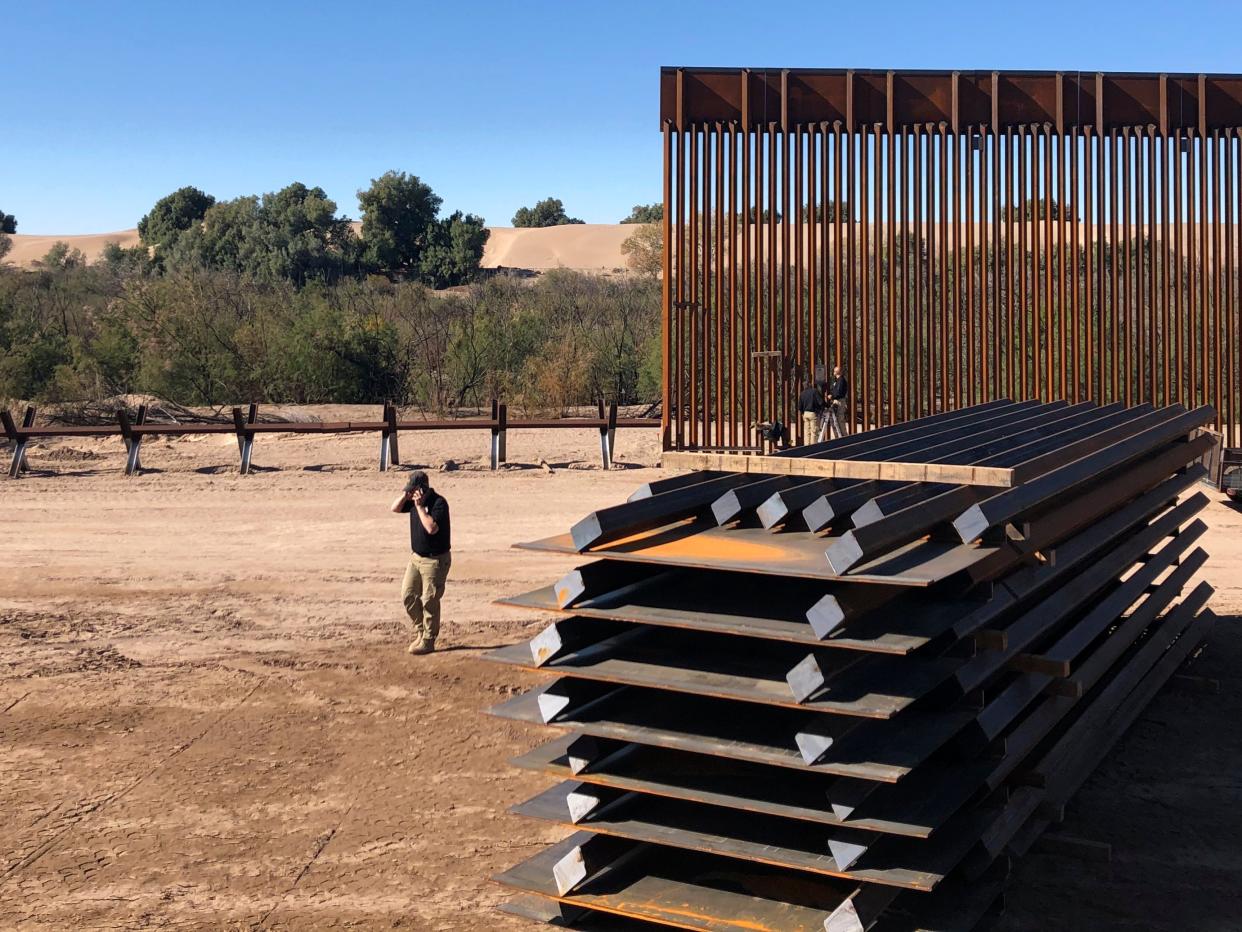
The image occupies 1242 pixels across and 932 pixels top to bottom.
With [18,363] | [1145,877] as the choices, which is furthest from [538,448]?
[1145,877]

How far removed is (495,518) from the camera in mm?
15797

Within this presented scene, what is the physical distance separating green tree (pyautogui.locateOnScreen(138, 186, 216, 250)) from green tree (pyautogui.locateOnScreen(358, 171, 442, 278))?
657 inches

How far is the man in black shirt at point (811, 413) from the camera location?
57.1 ft

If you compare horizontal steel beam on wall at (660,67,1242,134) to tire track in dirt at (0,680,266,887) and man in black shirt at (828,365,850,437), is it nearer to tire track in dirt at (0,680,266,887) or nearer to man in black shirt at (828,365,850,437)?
man in black shirt at (828,365,850,437)

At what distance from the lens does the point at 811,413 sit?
1747 cm

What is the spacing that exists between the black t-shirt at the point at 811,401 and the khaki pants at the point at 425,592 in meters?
8.29

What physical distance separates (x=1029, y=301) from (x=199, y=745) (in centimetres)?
1363

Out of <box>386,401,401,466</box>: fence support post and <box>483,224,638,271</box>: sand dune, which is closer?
<box>386,401,401,466</box>: fence support post

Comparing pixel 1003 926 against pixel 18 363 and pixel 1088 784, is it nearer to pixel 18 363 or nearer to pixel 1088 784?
pixel 1088 784

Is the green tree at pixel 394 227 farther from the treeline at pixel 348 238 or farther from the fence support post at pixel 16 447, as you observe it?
the fence support post at pixel 16 447

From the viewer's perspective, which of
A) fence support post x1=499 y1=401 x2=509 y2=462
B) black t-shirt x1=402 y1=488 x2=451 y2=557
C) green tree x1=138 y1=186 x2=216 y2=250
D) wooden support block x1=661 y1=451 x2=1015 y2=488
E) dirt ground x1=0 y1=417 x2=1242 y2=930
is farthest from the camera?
green tree x1=138 y1=186 x2=216 y2=250

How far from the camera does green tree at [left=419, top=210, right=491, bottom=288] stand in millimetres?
61062

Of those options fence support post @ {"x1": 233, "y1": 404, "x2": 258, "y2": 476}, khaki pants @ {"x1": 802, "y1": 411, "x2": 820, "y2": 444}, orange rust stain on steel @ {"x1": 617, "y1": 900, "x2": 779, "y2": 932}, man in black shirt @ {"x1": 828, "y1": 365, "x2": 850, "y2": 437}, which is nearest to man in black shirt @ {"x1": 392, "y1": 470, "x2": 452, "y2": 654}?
orange rust stain on steel @ {"x1": 617, "y1": 900, "x2": 779, "y2": 932}

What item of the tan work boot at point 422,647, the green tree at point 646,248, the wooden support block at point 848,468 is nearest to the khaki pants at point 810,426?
the tan work boot at point 422,647
